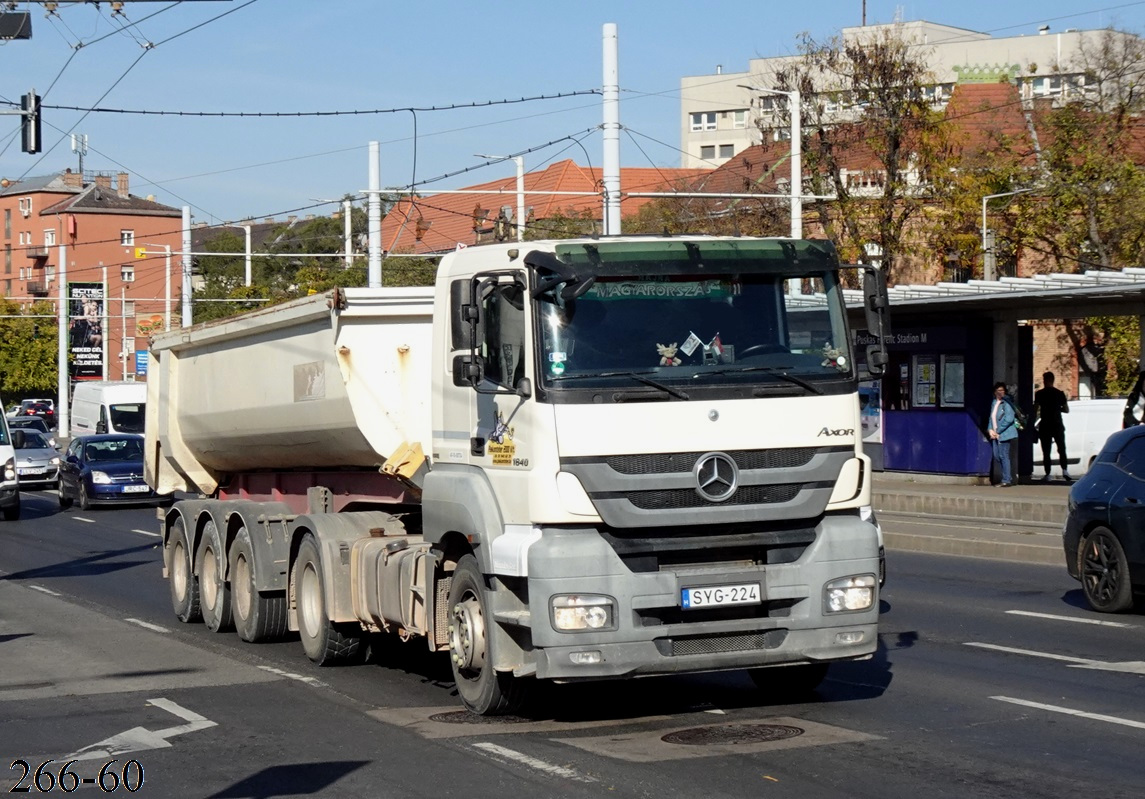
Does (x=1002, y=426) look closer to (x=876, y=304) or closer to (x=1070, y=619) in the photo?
(x=1070, y=619)

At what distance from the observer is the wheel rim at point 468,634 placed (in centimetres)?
952

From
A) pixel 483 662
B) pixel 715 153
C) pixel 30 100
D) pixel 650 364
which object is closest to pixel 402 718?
pixel 483 662

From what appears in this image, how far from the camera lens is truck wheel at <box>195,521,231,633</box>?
1444 cm

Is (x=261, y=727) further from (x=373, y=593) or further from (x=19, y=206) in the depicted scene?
(x=19, y=206)

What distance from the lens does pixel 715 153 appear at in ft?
411

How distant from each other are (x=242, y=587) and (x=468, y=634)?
492 cm

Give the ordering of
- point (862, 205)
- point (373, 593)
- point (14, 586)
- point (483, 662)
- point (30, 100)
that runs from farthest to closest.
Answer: point (862, 205) < point (30, 100) < point (14, 586) < point (373, 593) < point (483, 662)

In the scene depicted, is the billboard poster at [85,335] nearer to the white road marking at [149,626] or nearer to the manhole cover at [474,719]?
the white road marking at [149,626]

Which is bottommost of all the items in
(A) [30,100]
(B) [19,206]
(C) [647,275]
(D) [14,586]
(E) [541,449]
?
(D) [14,586]

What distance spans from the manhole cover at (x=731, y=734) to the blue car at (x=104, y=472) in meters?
25.9

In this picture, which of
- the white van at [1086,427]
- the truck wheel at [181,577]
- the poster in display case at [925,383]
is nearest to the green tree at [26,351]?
the white van at [1086,427]

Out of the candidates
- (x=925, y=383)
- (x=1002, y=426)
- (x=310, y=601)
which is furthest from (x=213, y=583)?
(x=925, y=383)

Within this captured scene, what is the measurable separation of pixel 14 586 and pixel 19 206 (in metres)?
121

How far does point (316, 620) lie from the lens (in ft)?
40.6
